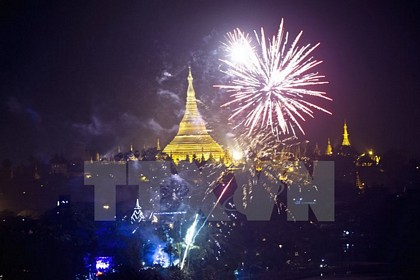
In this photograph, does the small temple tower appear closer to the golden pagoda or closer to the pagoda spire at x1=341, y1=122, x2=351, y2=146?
the pagoda spire at x1=341, y1=122, x2=351, y2=146

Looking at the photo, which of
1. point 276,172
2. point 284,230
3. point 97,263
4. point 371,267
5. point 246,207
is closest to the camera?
point 97,263

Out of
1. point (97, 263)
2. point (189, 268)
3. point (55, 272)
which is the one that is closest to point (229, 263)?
point (189, 268)

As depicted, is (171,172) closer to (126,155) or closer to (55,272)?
(126,155)

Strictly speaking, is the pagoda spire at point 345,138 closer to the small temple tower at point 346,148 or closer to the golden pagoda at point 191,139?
the small temple tower at point 346,148

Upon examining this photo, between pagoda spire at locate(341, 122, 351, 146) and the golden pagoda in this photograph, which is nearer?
the golden pagoda

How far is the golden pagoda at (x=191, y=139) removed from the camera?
136 feet

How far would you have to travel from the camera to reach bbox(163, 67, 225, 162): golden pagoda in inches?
1633

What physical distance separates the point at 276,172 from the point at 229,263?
11670 mm

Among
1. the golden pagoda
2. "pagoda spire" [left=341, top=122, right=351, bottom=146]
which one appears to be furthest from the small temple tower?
the golden pagoda

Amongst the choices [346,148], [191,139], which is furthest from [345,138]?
[191,139]

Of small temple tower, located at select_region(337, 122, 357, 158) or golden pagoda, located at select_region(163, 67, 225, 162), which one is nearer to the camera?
golden pagoda, located at select_region(163, 67, 225, 162)

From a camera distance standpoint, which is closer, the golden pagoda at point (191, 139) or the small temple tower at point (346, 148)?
the golden pagoda at point (191, 139)

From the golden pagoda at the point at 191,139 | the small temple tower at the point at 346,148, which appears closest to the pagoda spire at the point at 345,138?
the small temple tower at the point at 346,148

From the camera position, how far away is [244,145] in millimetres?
29984
